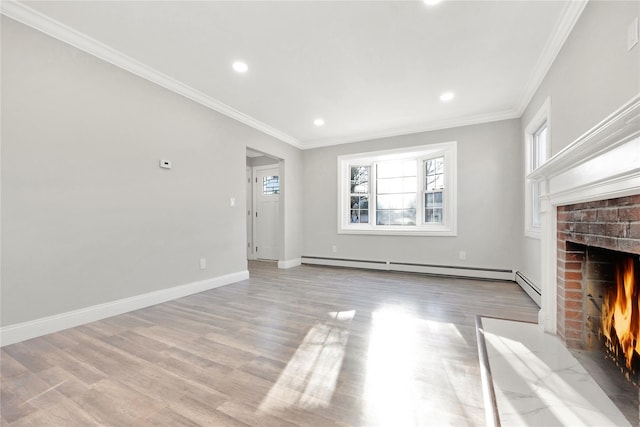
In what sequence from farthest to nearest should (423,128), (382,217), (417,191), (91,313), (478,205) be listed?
(382,217), (417,191), (423,128), (478,205), (91,313)

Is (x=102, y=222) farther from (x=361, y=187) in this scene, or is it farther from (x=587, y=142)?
(x=361, y=187)

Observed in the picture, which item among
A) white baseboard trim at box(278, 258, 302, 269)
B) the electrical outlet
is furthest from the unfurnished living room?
white baseboard trim at box(278, 258, 302, 269)

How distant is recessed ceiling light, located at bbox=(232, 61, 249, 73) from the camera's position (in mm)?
2711

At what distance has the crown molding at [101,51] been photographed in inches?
79.2

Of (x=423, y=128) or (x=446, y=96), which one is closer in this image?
(x=446, y=96)

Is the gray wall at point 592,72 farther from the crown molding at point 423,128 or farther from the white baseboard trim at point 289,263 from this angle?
the white baseboard trim at point 289,263

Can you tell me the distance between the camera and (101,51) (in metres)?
2.47

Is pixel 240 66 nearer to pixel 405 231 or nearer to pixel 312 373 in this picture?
pixel 312 373

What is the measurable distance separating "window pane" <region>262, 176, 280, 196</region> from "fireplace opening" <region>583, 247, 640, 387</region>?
5157mm

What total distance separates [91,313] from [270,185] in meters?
4.10

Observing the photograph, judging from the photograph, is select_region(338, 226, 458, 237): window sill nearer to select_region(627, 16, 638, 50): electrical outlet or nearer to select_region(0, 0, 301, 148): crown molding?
select_region(0, 0, 301, 148): crown molding

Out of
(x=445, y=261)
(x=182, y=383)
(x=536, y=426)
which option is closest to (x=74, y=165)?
(x=182, y=383)

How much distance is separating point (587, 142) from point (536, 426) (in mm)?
1384

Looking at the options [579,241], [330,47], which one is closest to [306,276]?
[330,47]
